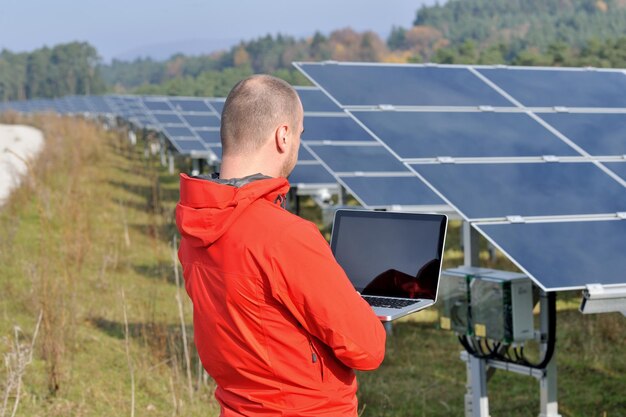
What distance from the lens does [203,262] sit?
10.3 ft

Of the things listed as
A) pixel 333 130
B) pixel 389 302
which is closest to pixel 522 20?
pixel 333 130

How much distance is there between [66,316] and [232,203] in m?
5.41

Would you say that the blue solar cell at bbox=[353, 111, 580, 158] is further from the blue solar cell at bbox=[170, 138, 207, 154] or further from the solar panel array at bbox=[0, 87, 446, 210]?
the blue solar cell at bbox=[170, 138, 207, 154]

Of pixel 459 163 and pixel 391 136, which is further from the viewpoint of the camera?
pixel 391 136

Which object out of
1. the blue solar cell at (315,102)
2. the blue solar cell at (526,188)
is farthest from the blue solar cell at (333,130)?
the blue solar cell at (526,188)

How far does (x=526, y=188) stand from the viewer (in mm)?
6305

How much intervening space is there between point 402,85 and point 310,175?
5.20 m

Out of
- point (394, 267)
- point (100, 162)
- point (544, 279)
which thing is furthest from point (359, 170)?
point (100, 162)

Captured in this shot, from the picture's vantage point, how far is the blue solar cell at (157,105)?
2967 centimetres

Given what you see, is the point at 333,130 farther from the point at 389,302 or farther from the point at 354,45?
the point at 354,45

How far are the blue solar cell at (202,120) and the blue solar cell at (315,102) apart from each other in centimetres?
724

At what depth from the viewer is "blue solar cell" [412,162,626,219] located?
6004 mm

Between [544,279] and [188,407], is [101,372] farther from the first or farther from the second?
[544,279]

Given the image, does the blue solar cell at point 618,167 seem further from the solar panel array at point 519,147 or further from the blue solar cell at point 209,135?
the blue solar cell at point 209,135
